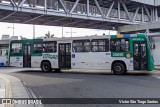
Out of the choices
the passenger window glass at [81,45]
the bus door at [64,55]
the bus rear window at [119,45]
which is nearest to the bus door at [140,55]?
the bus rear window at [119,45]

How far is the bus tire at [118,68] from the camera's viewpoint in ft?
63.5

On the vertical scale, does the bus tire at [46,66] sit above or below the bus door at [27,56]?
below

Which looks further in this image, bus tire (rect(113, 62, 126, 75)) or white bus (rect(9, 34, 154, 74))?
bus tire (rect(113, 62, 126, 75))

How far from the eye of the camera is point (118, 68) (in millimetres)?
19609

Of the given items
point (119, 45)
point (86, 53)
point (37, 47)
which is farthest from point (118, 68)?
point (37, 47)

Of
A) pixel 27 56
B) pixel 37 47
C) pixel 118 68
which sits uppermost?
pixel 37 47

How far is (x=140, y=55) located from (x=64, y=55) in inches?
249

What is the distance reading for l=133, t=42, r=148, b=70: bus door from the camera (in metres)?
18.8

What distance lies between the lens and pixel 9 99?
29.6 feet

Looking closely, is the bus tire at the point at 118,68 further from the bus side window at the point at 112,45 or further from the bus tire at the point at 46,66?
the bus tire at the point at 46,66

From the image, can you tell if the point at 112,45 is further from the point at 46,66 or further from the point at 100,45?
the point at 46,66

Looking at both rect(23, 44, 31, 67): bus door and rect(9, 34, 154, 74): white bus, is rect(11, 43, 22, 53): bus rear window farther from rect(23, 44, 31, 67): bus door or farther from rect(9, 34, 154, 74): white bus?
rect(23, 44, 31, 67): bus door

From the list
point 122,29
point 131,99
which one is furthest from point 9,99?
point 122,29

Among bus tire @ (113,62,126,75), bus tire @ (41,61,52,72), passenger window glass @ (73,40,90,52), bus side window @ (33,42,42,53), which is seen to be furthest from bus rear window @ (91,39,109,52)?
bus side window @ (33,42,42,53)
